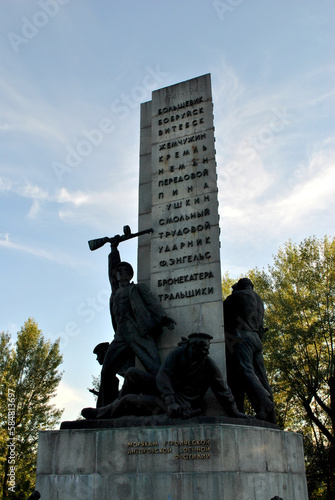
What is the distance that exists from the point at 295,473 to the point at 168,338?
344 centimetres

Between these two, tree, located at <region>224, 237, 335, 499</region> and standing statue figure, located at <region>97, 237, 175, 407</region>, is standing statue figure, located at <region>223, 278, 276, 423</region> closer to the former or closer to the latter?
standing statue figure, located at <region>97, 237, 175, 407</region>

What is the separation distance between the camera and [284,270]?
26.2 metres

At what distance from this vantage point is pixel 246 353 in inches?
372

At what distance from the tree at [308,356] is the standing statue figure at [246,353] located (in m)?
13.9

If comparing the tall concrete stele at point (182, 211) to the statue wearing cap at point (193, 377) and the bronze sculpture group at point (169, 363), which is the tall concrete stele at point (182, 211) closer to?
the bronze sculpture group at point (169, 363)

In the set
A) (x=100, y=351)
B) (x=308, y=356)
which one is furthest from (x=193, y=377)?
(x=308, y=356)

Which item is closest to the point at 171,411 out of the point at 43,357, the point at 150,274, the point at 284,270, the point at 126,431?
the point at 126,431

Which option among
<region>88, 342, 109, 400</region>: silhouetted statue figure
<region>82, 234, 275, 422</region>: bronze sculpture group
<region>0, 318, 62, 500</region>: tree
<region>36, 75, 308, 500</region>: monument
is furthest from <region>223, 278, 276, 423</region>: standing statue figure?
<region>0, 318, 62, 500</region>: tree

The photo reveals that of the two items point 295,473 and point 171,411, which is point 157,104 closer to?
point 171,411

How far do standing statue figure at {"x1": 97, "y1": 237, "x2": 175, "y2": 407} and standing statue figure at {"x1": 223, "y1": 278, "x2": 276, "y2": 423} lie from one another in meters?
1.36

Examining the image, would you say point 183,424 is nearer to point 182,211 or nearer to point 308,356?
point 182,211

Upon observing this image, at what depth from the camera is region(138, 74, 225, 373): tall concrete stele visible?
9836mm

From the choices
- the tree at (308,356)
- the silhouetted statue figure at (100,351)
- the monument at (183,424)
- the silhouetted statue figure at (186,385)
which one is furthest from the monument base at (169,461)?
the tree at (308,356)

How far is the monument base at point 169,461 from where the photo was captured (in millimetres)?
7184
